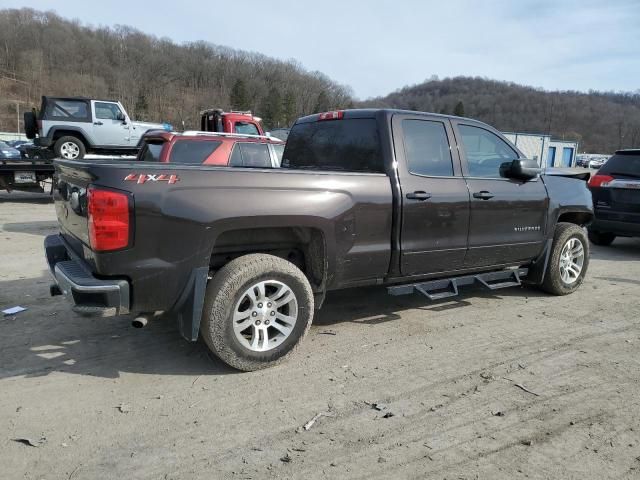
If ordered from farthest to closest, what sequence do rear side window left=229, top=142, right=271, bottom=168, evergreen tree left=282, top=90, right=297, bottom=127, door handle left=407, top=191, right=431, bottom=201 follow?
evergreen tree left=282, top=90, right=297, bottom=127
rear side window left=229, top=142, right=271, bottom=168
door handle left=407, top=191, right=431, bottom=201

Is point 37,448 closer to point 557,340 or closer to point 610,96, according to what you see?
point 557,340

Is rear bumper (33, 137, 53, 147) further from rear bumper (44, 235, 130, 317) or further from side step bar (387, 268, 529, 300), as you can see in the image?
side step bar (387, 268, 529, 300)

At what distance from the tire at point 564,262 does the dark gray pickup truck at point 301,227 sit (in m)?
0.03

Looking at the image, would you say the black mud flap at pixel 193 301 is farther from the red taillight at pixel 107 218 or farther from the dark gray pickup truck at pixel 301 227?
the red taillight at pixel 107 218

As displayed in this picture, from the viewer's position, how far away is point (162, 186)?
10.2 ft

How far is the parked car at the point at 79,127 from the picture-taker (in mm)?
14359

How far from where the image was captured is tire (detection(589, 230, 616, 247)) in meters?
9.15

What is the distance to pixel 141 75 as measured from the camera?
99500 mm

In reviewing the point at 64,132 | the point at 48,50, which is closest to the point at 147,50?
the point at 48,50

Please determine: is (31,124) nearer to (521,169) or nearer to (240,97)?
(521,169)

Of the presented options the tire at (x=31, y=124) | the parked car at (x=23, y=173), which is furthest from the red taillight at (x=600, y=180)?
the tire at (x=31, y=124)

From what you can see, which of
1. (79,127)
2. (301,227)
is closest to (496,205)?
(301,227)

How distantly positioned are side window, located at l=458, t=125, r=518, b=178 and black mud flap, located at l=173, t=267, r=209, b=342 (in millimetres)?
2756

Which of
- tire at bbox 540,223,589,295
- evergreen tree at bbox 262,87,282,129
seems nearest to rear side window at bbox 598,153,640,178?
tire at bbox 540,223,589,295
